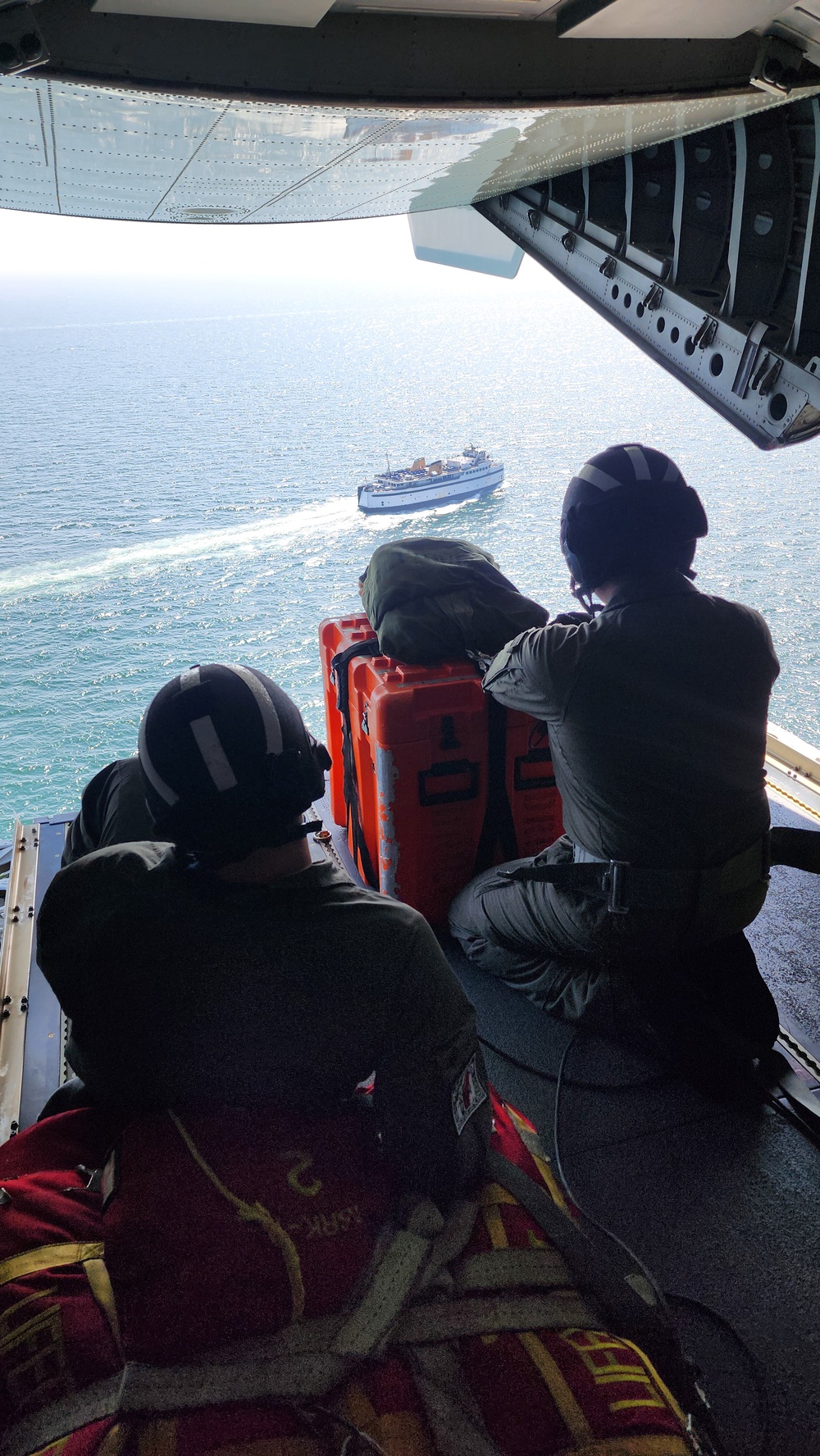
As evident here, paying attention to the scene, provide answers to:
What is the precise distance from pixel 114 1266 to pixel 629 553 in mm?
1743

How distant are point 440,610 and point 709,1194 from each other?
1.76 m

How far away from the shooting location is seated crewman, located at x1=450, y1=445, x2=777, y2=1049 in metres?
2.03

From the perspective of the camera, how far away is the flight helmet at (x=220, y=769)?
3.79 feet

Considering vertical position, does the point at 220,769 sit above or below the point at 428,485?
above

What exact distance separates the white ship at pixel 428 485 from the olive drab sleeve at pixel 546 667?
28699 mm

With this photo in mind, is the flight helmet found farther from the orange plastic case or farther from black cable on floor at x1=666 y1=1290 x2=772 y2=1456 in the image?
the orange plastic case

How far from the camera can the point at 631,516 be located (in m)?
2.10

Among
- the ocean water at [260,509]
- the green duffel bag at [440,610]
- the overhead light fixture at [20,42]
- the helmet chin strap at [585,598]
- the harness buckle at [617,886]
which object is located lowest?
the ocean water at [260,509]

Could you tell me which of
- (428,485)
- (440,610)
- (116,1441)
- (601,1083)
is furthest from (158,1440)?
(428,485)

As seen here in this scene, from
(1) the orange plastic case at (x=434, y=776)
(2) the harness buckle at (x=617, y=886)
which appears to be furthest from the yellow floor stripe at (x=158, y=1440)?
(1) the orange plastic case at (x=434, y=776)

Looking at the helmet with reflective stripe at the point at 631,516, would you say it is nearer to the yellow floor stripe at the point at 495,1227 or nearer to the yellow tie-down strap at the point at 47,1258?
the yellow floor stripe at the point at 495,1227

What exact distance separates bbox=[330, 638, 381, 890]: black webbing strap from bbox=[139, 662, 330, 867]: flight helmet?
5.92 feet

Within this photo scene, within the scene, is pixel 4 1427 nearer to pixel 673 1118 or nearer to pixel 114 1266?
pixel 114 1266

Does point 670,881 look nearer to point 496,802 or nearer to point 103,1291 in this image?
point 496,802
